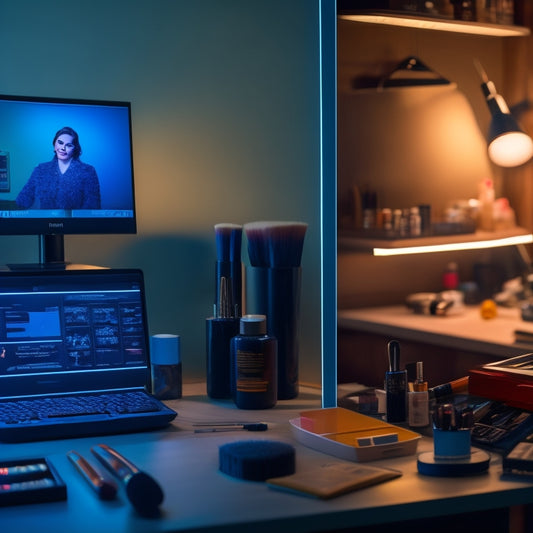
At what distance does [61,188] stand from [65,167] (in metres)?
0.05

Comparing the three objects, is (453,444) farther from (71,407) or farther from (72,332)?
(72,332)

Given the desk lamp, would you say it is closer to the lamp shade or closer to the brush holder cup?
the lamp shade

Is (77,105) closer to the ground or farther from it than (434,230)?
farther from it

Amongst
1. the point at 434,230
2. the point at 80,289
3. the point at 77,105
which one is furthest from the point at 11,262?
the point at 434,230

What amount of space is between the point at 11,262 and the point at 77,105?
→ 366 millimetres

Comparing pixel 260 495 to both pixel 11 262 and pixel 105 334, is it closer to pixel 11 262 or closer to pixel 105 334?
pixel 105 334

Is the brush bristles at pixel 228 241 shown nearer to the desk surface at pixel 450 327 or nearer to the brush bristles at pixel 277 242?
the brush bristles at pixel 277 242

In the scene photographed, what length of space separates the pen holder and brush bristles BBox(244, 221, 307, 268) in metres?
0.61

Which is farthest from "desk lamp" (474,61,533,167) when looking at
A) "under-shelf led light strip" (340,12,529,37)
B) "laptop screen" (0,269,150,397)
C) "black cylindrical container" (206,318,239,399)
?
"laptop screen" (0,269,150,397)

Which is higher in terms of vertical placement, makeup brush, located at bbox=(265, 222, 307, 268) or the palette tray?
makeup brush, located at bbox=(265, 222, 307, 268)

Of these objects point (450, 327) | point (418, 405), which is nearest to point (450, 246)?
point (450, 327)

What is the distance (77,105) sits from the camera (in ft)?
5.69

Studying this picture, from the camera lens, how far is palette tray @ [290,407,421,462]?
1333 mm

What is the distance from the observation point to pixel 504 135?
2.94 metres
